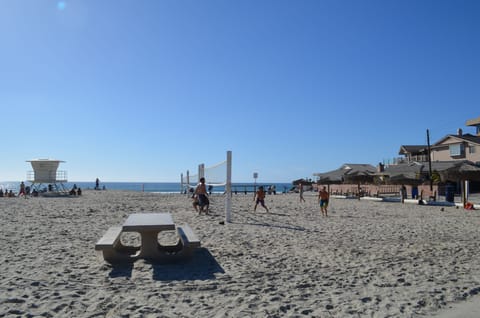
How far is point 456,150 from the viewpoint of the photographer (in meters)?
42.4

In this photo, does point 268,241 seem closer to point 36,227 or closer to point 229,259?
point 229,259

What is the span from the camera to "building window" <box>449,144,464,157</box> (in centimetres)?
4172

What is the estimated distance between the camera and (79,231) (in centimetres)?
923

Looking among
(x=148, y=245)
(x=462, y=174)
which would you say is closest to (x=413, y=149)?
(x=462, y=174)

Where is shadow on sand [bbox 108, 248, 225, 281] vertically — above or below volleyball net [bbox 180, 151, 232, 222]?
below

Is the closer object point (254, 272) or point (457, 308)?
point (457, 308)

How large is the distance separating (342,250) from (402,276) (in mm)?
1840

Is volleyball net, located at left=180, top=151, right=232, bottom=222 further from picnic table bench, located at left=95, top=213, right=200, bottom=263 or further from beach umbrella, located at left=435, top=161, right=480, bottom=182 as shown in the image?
beach umbrella, located at left=435, top=161, right=480, bottom=182

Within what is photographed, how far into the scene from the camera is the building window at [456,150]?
4172 centimetres

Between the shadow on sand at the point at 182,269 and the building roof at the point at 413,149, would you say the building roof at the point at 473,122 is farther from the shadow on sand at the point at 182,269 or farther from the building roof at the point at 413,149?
the shadow on sand at the point at 182,269

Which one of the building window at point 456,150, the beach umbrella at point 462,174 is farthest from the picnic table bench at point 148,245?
the building window at point 456,150

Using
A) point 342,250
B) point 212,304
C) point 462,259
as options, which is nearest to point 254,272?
point 212,304

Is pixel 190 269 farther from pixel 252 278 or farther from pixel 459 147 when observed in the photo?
pixel 459 147

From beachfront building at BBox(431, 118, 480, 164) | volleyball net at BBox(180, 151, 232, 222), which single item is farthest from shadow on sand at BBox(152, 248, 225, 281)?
beachfront building at BBox(431, 118, 480, 164)
